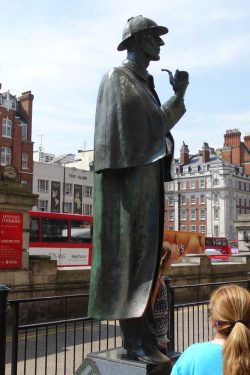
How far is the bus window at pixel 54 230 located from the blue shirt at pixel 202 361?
21.1 m

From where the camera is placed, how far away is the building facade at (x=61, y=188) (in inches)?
2569

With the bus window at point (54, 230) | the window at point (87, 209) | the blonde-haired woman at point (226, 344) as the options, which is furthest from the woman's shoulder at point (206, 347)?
the window at point (87, 209)

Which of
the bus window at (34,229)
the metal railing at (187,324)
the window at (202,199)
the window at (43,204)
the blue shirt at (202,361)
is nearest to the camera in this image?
the blue shirt at (202,361)

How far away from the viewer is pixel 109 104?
3373 millimetres

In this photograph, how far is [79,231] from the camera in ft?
80.7

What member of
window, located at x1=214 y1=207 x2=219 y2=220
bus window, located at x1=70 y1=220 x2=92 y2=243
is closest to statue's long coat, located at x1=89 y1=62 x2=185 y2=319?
bus window, located at x1=70 y1=220 x2=92 y2=243

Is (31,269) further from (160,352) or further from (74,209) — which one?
(74,209)

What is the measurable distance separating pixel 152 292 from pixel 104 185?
77 centimetres

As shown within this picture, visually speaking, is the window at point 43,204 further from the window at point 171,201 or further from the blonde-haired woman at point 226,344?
the blonde-haired woman at point 226,344

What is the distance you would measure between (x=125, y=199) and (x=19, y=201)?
904cm

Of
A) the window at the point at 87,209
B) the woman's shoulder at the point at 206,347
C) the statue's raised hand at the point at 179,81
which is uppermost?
the window at the point at 87,209

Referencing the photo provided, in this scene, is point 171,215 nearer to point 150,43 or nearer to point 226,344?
point 150,43

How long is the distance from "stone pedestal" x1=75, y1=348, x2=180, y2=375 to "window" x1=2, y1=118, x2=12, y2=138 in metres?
57.2

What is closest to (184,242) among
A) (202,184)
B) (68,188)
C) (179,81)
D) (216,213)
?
(179,81)
